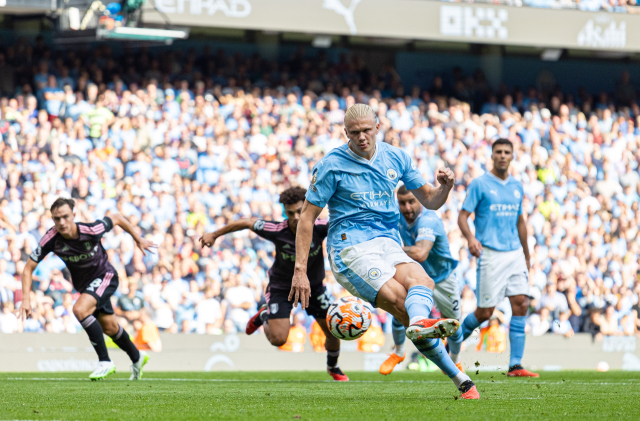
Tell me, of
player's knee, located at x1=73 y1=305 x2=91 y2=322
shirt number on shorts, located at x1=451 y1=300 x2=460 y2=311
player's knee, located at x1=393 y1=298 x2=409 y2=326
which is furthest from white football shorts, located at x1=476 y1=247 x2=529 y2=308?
player's knee, located at x1=73 y1=305 x2=91 y2=322

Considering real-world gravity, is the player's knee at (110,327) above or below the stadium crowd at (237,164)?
below

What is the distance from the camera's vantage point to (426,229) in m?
9.73

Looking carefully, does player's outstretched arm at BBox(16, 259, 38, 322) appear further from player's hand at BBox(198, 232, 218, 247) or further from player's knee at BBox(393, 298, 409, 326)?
player's knee at BBox(393, 298, 409, 326)

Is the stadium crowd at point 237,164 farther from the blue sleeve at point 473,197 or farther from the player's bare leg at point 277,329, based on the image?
the blue sleeve at point 473,197

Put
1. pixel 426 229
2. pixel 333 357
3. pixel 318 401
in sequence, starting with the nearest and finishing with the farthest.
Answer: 1. pixel 318 401
2. pixel 426 229
3. pixel 333 357

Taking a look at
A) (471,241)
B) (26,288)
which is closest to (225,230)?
(26,288)

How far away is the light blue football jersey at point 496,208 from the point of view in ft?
34.3

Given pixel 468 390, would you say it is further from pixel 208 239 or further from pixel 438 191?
pixel 208 239

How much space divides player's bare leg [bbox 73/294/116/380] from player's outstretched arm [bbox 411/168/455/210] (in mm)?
4899

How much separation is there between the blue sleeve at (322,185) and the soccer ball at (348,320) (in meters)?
0.79

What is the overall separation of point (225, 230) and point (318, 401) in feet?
10.1

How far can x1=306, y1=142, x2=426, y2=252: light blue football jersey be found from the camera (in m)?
6.57

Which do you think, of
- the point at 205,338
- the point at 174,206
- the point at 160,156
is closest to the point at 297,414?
the point at 205,338

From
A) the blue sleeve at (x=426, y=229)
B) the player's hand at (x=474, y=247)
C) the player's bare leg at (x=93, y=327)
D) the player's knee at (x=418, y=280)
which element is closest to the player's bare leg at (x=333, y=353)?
the blue sleeve at (x=426, y=229)
